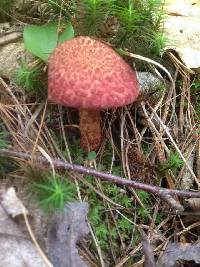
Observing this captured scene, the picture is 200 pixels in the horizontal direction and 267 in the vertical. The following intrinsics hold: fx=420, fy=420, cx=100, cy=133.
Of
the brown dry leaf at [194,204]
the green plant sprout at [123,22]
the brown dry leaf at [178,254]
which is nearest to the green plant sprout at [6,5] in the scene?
the green plant sprout at [123,22]

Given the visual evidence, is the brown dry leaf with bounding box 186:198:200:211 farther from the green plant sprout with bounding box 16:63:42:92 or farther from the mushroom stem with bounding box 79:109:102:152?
the green plant sprout with bounding box 16:63:42:92

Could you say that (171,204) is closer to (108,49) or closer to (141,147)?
(141,147)

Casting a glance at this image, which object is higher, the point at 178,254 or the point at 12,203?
the point at 12,203

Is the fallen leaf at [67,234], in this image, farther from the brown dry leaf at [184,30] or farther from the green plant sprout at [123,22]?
the brown dry leaf at [184,30]

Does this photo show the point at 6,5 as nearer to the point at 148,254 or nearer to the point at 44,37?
the point at 44,37

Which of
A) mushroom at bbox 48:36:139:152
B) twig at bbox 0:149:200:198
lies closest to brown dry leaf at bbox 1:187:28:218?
twig at bbox 0:149:200:198

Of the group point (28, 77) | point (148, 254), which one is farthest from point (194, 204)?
point (28, 77)
